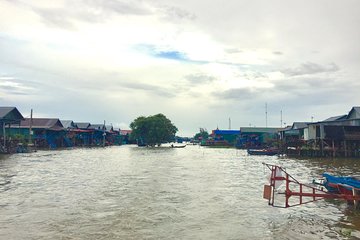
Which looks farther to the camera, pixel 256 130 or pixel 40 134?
pixel 256 130

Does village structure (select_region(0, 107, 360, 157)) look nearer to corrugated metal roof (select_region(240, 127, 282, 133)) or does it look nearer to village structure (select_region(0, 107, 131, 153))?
village structure (select_region(0, 107, 131, 153))

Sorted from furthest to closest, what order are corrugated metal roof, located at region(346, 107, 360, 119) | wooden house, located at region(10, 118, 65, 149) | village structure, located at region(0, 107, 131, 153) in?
wooden house, located at region(10, 118, 65, 149), village structure, located at region(0, 107, 131, 153), corrugated metal roof, located at region(346, 107, 360, 119)

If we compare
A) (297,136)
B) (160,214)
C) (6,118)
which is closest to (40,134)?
(6,118)

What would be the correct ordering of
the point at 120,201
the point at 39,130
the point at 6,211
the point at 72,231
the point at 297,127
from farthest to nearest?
the point at 39,130 → the point at 297,127 → the point at 120,201 → the point at 6,211 → the point at 72,231

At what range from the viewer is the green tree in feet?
315

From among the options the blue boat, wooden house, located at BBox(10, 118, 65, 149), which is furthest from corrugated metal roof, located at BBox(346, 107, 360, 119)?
wooden house, located at BBox(10, 118, 65, 149)

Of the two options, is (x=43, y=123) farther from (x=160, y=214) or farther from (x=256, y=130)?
(x=160, y=214)

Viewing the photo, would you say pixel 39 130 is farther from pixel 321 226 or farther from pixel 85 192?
pixel 321 226

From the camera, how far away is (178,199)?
48.9 ft

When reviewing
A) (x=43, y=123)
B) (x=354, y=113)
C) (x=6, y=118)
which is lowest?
(x=6, y=118)

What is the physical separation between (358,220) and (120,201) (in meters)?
9.71

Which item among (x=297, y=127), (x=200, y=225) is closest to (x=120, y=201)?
(x=200, y=225)

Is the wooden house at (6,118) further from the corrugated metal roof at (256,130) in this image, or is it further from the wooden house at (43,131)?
the corrugated metal roof at (256,130)

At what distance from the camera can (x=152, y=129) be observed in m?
95.5
